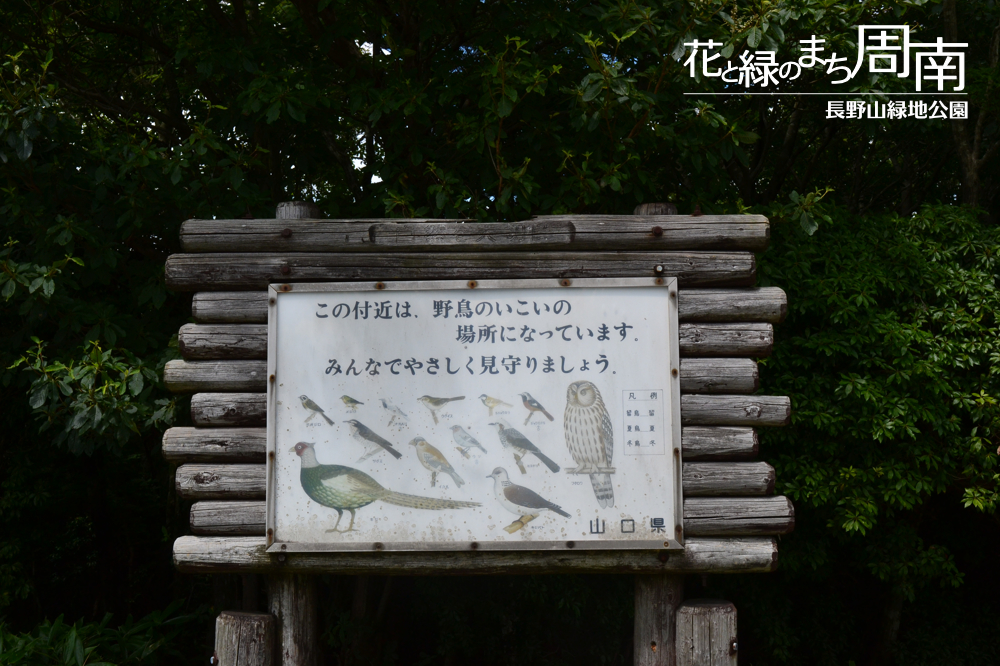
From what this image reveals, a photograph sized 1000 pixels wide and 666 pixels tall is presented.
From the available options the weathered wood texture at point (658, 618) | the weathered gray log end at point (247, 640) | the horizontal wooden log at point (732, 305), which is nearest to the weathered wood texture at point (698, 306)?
the horizontal wooden log at point (732, 305)

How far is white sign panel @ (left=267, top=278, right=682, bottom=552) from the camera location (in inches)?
143

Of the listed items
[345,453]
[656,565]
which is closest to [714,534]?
[656,565]

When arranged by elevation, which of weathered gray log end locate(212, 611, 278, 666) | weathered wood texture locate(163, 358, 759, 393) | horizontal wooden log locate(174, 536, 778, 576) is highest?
weathered wood texture locate(163, 358, 759, 393)

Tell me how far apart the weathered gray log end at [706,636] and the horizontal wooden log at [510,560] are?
214 millimetres

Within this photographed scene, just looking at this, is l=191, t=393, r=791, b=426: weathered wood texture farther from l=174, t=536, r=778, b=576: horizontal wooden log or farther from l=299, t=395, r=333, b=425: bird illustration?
l=174, t=536, r=778, b=576: horizontal wooden log

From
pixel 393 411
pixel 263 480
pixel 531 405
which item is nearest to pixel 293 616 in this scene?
pixel 263 480

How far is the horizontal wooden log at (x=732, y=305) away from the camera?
379cm

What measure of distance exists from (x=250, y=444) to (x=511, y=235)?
5.22ft

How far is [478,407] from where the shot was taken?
12.2 ft

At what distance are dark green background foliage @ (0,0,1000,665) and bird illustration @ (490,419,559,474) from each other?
1601mm

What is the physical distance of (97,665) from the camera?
15.0 ft

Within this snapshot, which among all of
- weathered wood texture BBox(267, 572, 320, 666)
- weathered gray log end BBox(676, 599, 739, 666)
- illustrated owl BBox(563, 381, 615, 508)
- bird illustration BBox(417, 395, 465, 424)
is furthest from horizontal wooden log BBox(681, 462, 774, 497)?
weathered wood texture BBox(267, 572, 320, 666)

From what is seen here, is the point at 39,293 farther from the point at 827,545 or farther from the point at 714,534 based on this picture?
the point at 827,545

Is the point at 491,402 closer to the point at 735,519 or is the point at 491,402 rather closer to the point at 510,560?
the point at 510,560
